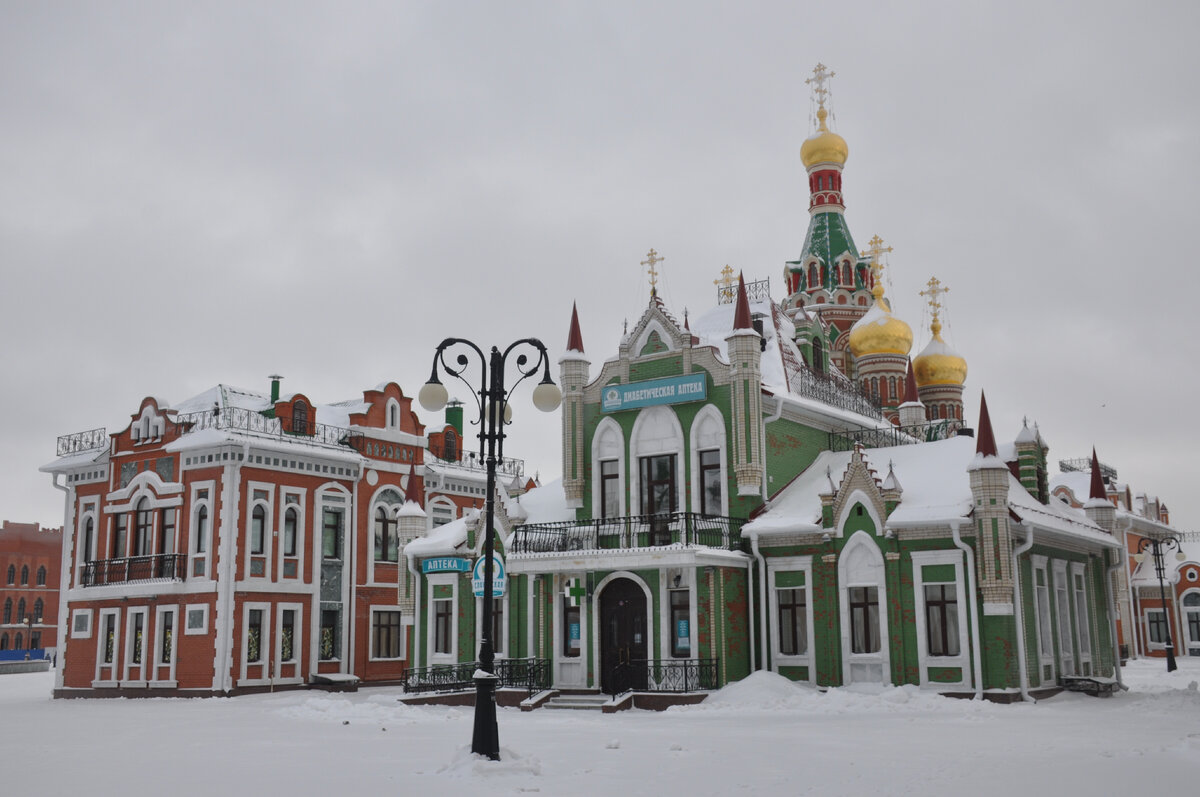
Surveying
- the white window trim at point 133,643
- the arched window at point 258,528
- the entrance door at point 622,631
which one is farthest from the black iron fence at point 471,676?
the white window trim at point 133,643

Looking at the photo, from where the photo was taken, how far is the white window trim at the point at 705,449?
1151 inches

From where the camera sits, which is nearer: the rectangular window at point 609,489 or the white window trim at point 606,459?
the white window trim at point 606,459

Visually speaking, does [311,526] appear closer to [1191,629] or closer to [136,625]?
[136,625]

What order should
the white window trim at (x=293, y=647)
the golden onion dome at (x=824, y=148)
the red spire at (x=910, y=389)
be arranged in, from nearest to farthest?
the white window trim at (x=293, y=647)
the red spire at (x=910, y=389)
the golden onion dome at (x=824, y=148)

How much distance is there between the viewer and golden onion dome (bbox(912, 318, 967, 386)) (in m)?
43.3

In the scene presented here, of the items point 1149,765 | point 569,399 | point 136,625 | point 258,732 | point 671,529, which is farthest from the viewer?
point 136,625

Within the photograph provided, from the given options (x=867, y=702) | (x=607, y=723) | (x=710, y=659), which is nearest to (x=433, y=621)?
(x=710, y=659)

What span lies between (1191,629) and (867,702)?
136 feet

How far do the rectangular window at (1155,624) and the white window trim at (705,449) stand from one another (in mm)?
39521

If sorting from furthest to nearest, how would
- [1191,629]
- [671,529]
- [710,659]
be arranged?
[1191,629] → [671,529] → [710,659]

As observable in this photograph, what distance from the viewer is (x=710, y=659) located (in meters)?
26.6

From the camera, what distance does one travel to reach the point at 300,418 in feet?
125

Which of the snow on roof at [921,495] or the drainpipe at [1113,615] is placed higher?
the snow on roof at [921,495]

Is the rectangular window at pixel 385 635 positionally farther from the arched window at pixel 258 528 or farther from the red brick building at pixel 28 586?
the red brick building at pixel 28 586
